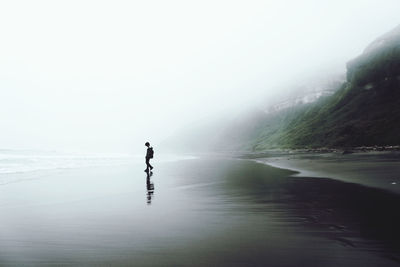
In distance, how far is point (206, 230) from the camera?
833 centimetres

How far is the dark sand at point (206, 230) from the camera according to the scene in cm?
611

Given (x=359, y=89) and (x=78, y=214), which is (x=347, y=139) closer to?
(x=359, y=89)

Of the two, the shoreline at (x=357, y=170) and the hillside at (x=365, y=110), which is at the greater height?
the hillside at (x=365, y=110)

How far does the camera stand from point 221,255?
623 cm

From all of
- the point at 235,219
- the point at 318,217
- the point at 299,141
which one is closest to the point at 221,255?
the point at 235,219

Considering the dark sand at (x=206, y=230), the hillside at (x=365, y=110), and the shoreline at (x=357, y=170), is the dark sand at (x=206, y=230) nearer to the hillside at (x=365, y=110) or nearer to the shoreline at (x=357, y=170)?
the shoreline at (x=357, y=170)

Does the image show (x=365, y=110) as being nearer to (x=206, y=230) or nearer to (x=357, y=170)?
(x=357, y=170)

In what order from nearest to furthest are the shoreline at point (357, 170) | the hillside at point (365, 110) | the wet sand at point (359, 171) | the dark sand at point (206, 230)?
the dark sand at point (206, 230), the wet sand at point (359, 171), the shoreline at point (357, 170), the hillside at point (365, 110)

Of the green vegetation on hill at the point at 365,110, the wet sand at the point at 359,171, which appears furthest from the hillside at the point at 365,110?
the wet sand at the point at 359,171

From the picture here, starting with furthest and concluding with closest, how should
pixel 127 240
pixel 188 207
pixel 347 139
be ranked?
pixel 347 139
pixel 188 207
pixel 127 240

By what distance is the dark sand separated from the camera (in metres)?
6.11

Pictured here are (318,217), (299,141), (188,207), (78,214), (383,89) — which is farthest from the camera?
(299,141)

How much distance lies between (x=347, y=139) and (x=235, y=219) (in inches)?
5191

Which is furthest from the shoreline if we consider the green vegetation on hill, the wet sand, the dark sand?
the green vegetation on hill
